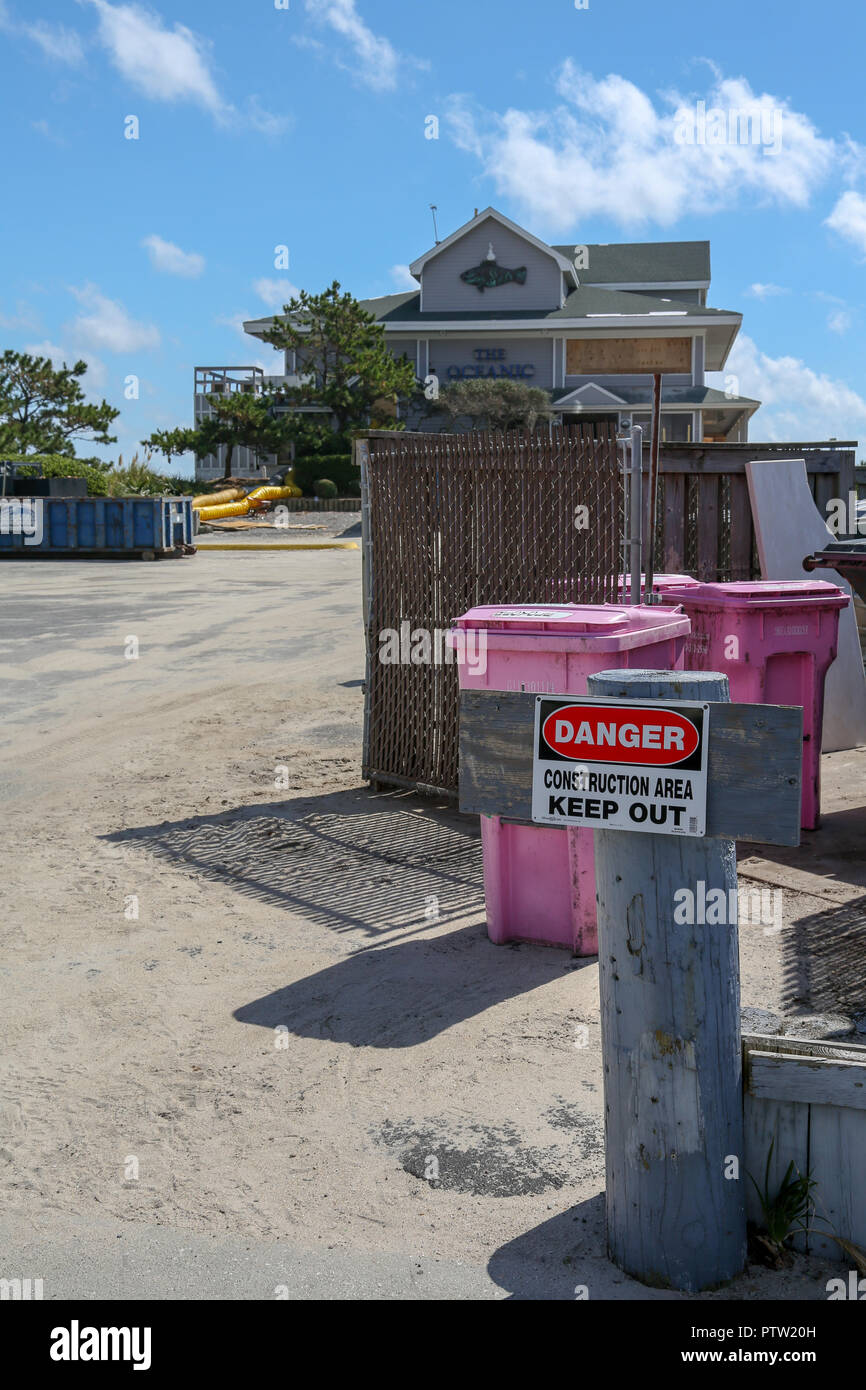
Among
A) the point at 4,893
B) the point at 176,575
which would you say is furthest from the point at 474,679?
the point at 176,575

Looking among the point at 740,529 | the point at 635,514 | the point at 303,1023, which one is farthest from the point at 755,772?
the point at 740,529

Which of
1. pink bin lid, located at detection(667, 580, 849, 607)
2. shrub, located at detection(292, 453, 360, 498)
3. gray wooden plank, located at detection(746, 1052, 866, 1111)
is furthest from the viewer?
shrub, located at detection(292, 453, 360, 498)

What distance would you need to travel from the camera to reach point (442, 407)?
4619 centimetres

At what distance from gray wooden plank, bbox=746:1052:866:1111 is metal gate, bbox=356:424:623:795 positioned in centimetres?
424

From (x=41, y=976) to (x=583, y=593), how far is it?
3.64 metres

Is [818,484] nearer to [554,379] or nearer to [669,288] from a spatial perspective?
[554,379]

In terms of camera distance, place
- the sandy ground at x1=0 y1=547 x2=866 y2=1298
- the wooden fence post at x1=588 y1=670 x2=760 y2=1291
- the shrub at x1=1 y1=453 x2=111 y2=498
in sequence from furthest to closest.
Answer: the shrub at x1=1 y1=453 x2=111 y2=498, the sandy ground at x1=0 y1=547 x2=866 y2=1298, the wooden fence post at x1=588 y1=670 x2=760 y2=1291

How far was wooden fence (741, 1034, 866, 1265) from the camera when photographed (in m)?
3.36

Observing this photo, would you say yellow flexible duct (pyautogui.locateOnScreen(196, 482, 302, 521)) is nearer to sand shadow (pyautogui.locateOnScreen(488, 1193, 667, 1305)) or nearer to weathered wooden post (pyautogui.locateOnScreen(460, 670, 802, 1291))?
sand shadow (pyautogui.locateOnScreen(488, 1193, 667, 1305))

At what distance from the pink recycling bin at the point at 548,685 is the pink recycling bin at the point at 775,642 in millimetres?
1583

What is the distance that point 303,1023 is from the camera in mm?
5094

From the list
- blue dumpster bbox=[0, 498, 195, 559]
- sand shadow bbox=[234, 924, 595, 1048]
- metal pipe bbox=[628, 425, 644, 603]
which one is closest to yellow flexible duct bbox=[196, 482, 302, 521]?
blue dumpster bbox=[0, 498, 195, 559]

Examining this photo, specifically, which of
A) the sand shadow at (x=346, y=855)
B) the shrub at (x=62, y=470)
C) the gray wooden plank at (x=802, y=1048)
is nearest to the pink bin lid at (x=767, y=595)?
the sand shadow at (x=346, y=855)

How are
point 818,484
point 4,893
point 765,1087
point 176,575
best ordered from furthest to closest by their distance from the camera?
1. point 176,575
2. point 818,484
3. point 4,893
4. point 765,1087
